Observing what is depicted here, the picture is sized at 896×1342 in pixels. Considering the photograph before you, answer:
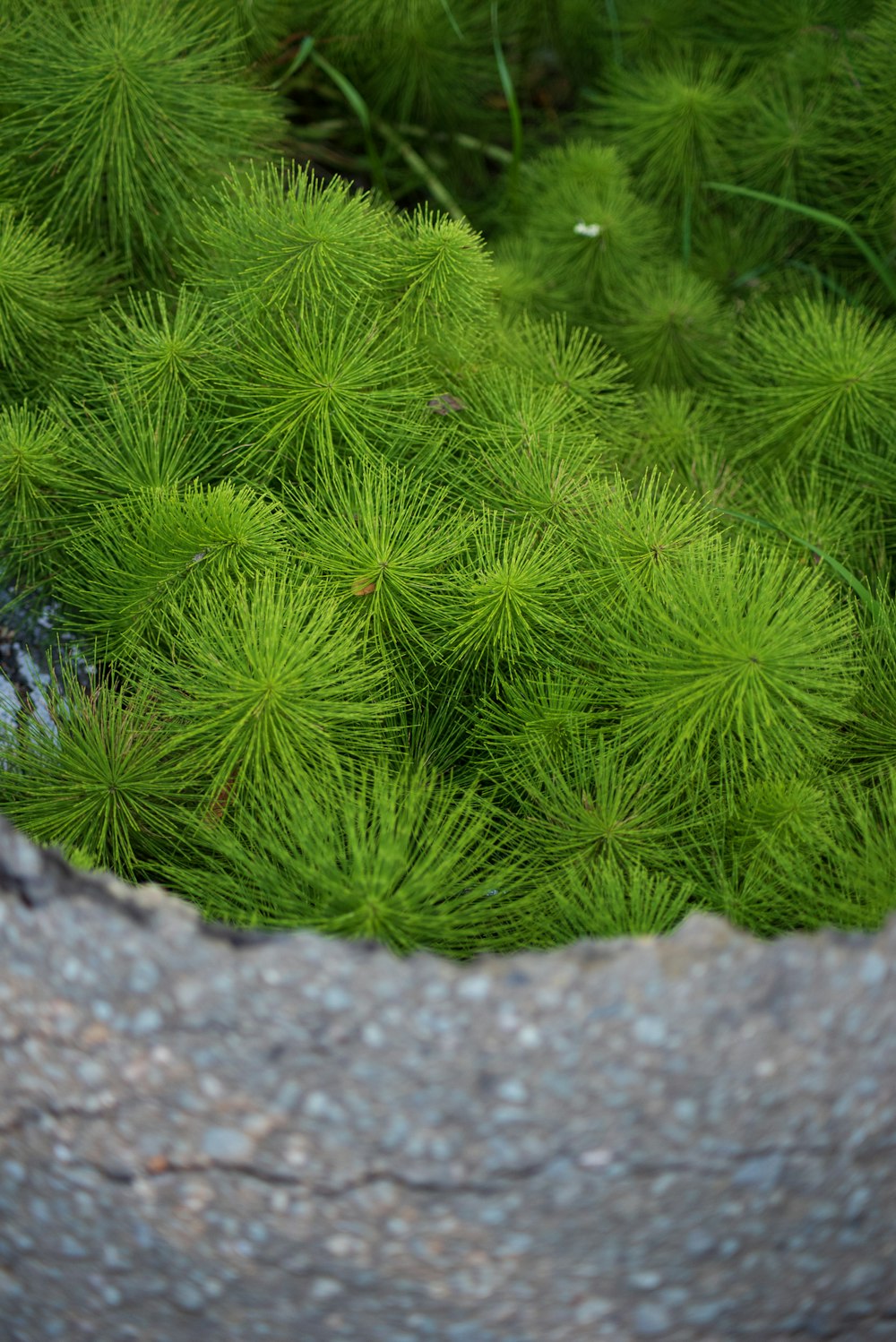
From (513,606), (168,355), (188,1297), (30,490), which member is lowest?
(188,1297)

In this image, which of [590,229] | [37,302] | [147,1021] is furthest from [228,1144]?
[590,229]

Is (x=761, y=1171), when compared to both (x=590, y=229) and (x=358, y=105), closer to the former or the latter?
(x=590, y=229)

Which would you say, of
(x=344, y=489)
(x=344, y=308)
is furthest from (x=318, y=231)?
(x=344, y=489)

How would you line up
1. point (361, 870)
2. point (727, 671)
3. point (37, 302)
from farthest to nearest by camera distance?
point (37, 302)
point (727, 671)
point (361, 870)

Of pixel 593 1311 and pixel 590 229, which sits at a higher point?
pixel 590 229

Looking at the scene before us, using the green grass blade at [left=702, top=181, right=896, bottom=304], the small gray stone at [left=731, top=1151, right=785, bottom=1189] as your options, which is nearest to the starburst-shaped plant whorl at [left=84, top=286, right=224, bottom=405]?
the green grass blade at [left=702, top=181, right=896, bottom=304]

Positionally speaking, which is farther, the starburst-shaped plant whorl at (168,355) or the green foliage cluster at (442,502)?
the starburst-shaped plant whorl at (168,355)

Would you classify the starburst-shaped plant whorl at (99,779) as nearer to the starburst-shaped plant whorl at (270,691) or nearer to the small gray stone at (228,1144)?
the starburst-shaped plant whorl at (270,691)

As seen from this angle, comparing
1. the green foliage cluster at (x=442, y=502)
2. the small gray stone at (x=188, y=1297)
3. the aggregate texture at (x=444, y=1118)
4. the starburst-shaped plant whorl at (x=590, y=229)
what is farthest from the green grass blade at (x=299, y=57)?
the small gray stone at (x=188, y=1297)
